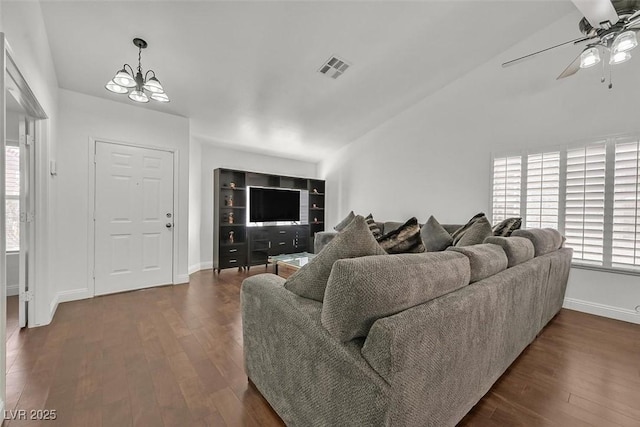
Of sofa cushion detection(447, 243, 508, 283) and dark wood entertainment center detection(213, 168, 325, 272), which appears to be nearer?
sofa cushion detection(447, 243, 508, 283)

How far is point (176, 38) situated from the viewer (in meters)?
2.48

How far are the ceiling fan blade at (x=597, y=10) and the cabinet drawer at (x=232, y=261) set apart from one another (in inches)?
190

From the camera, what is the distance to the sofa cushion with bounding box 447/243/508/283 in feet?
4.59

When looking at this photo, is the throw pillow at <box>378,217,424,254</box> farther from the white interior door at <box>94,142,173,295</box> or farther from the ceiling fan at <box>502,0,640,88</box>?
the white interior door at <box>94,142,173,295</box>

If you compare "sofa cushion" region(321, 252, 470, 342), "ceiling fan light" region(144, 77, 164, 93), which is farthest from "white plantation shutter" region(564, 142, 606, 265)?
"ceiling fan light" region(144, 77, 164, 93)

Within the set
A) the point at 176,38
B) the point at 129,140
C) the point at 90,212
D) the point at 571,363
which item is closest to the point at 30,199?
the point at 90,212

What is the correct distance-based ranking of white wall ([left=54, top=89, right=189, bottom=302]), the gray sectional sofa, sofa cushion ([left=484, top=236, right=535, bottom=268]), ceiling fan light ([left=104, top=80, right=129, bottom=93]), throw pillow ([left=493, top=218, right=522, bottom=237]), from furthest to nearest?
white wall ([left=54, top=89, right=189, bottom=302])
throw pillow ([left=493, top=218, right=522, bottom=237])
ceiling fan light ([left=104, top=80, right=129, bottom=93])
sofa cushion ([left=484, top=236, right=535, bottom=268])
the gray sectional sofa

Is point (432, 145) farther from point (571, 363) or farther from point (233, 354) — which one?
point (233, 354)

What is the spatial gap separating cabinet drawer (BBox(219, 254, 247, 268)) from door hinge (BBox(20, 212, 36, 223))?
A: 2404 mm

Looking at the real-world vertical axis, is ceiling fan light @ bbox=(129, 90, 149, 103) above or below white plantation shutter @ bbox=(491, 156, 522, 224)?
above

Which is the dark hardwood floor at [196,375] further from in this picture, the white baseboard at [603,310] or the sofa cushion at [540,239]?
the sofa cushion at [540,239]

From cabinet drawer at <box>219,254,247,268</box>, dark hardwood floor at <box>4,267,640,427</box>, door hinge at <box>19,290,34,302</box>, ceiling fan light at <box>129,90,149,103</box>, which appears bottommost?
dark hardwood floor at <box>4,267,640,427</box>

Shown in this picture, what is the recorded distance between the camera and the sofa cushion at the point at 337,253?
116 cm

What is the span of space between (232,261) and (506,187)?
14.4 ft
